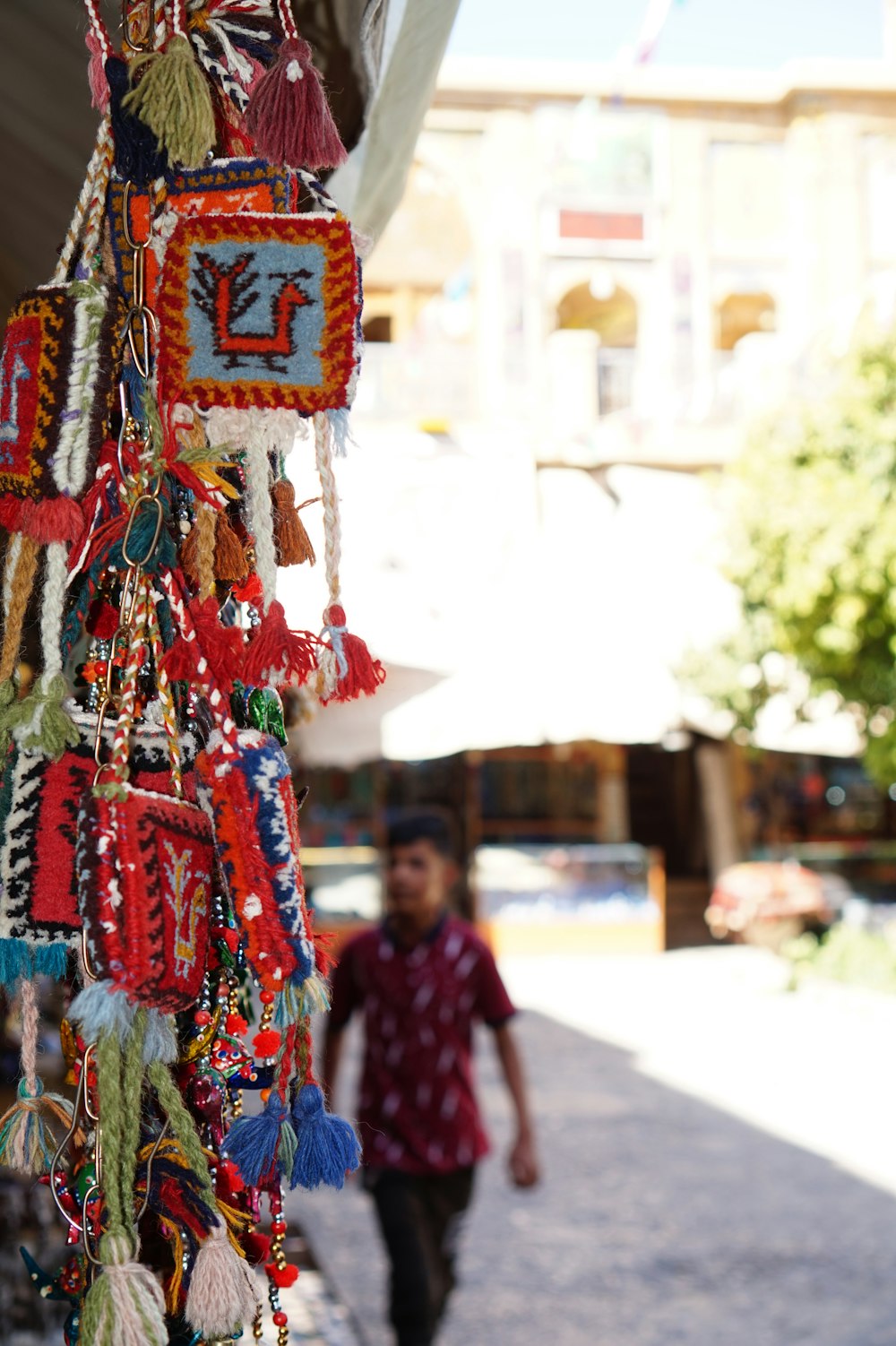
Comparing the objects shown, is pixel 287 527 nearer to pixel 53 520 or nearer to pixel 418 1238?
pixel 53 520

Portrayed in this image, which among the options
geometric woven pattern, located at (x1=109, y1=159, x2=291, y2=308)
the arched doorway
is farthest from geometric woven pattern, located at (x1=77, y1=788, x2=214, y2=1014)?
the arched doorway

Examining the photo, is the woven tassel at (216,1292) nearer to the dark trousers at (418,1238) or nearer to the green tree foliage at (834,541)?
the dark trousers at (418,1238)

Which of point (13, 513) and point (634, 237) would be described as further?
point (634, 237)

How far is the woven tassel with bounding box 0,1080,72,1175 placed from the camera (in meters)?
1.19

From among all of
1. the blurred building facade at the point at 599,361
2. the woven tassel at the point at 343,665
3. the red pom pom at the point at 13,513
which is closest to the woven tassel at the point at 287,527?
the woven tassel at the point at 343,665

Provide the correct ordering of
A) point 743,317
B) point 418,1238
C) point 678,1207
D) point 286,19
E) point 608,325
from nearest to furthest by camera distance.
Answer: point 286,19, point 418,1238, point 678,1207, point 608,325, point 743,317

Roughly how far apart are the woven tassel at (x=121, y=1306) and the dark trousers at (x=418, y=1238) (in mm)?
2722

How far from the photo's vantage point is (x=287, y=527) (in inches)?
51.3

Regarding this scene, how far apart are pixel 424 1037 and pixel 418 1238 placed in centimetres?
51

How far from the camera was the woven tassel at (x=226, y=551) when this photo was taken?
1.24m

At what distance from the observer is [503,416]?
16.6 meters

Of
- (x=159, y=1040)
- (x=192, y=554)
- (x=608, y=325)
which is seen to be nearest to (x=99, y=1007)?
(x=159, y=1040)

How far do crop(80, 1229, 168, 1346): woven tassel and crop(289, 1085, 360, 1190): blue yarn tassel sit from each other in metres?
0.14

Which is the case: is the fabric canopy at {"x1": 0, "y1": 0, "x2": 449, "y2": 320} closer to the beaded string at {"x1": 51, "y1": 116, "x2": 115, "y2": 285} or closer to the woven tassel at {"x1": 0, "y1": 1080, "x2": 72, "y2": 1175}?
the beaded string at {"x1": 51, "y1": 116, "x2": 115, "y2": 285}
